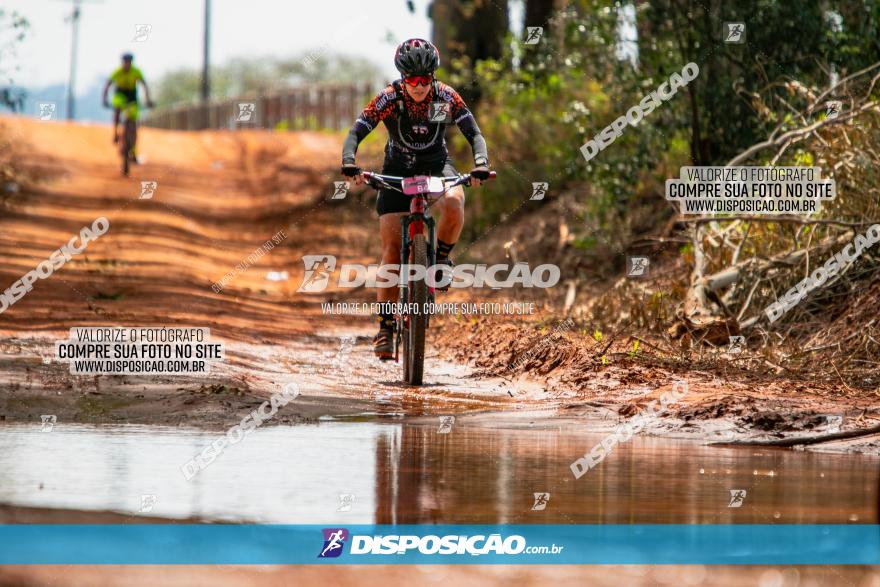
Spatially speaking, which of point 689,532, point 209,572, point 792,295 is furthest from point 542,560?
point 792,295

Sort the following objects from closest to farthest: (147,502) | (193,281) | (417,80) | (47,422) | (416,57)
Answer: (147,502)
(47,422)
(416,57)
(417,80)
(193,281)

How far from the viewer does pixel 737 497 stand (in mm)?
6070

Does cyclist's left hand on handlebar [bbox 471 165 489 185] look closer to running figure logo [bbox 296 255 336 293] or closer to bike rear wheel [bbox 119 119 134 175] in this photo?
running figure logo [bbox 296 255 336 293]

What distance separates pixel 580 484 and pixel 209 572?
7.92ft

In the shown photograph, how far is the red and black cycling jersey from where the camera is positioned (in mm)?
10766

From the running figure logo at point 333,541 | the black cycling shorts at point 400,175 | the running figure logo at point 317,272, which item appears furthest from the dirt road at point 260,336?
the running figure logo at point 333,541

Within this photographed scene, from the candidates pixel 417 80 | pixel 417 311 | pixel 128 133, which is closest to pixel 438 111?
pixel 417 80

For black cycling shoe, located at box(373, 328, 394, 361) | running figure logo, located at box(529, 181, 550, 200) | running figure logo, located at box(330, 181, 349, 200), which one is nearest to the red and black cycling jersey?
black cycling shoe, located at box(373, 328, 394, 361)

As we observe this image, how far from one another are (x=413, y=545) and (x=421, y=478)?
140cm

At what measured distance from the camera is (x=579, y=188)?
2108cm

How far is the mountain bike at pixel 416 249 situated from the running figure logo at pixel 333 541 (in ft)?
17.7

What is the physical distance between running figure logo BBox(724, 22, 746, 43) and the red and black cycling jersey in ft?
18.6

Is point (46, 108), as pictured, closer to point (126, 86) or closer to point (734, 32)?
point (734, 32)

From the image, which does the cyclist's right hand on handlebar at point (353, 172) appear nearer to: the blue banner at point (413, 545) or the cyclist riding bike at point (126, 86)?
the blue banner at point (413, 545)
